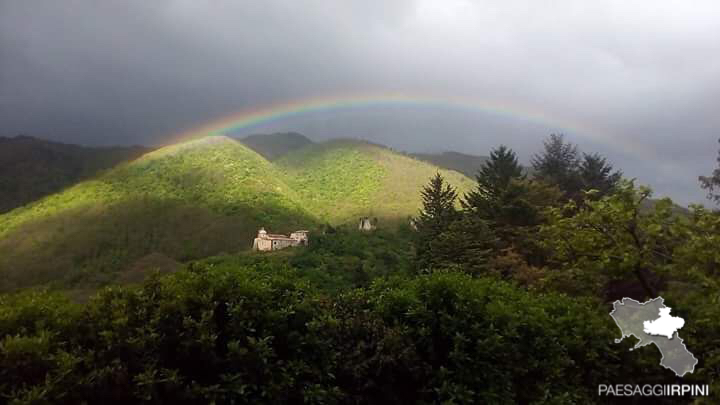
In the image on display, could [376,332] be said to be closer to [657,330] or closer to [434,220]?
[657,330]

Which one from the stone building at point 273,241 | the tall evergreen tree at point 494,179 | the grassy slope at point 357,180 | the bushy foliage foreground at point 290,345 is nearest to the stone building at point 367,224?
the grassy slope at point 357,180

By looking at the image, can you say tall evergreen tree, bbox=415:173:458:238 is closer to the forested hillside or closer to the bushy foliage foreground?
the forested hillside

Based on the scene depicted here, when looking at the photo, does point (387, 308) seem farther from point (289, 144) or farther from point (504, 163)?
point (289, 144)

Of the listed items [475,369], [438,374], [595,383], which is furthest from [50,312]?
[595,383]

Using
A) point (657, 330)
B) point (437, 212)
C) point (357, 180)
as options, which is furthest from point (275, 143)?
point (657, 330)

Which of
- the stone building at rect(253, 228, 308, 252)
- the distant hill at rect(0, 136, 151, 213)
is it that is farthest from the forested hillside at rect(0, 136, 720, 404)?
the distant hill at rect(0, 136, 151, 213)
